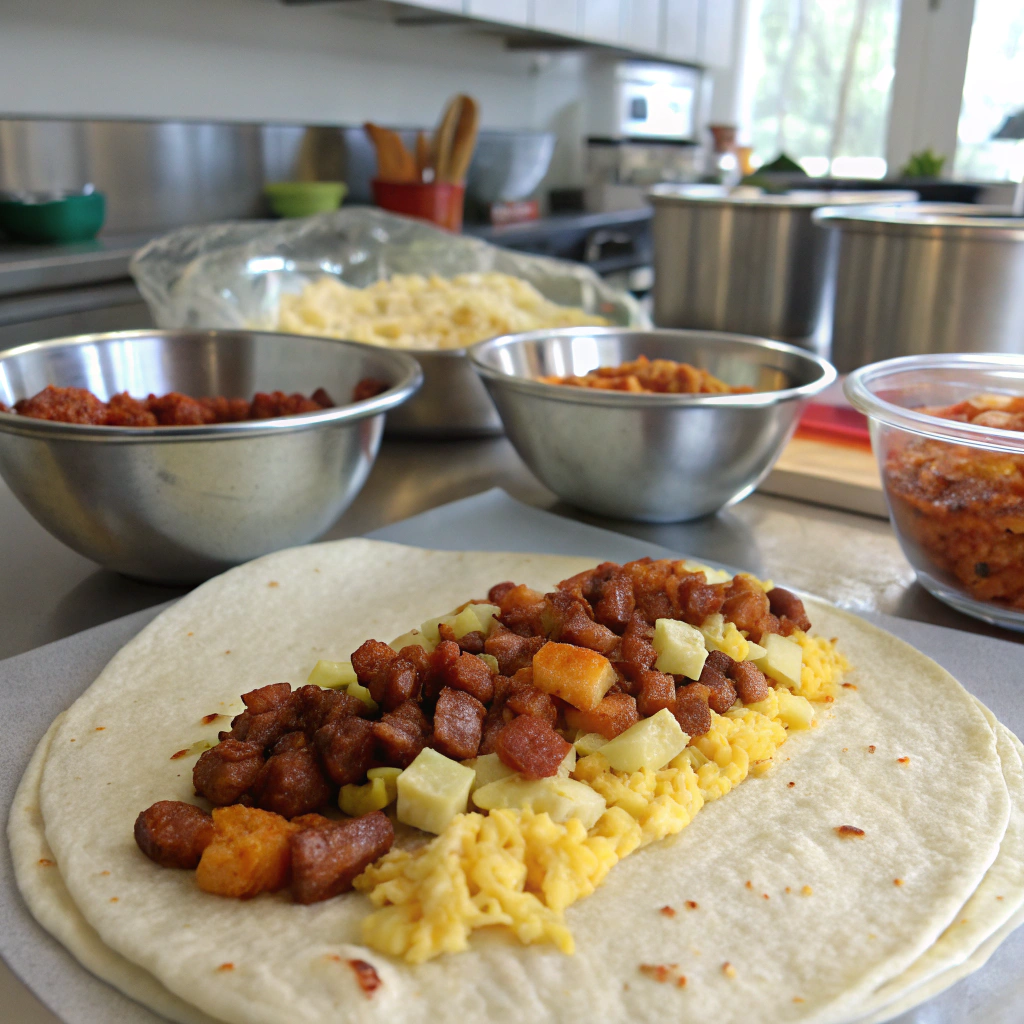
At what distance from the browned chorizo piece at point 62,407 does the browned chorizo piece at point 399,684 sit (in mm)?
648

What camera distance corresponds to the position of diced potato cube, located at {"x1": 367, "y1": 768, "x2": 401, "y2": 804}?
896mm

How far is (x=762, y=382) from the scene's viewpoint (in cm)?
180

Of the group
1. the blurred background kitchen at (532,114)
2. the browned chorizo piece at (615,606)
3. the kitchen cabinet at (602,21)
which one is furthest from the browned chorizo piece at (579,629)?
the kitchen cabinet at (602,21)

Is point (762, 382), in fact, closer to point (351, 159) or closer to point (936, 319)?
point (936, 319)

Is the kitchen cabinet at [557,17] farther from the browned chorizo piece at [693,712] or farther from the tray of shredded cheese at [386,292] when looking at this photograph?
the browned chorizo piece at [693,712]

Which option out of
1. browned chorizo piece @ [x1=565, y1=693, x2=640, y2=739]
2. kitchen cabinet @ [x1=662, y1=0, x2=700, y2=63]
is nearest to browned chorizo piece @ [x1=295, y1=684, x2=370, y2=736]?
browned chorizo piece @ [x1=565, y1=693, x2=640, y2=739]

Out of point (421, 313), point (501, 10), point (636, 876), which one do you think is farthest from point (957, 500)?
point (501, 10)

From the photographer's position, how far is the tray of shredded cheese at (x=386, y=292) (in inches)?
80.0

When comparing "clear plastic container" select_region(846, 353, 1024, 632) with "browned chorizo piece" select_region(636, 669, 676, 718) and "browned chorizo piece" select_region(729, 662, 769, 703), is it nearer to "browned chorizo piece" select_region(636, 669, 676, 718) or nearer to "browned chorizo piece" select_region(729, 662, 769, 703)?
"browned chorizo piece" select_region(729, 662, 769, 703)

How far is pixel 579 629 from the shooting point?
1.05m

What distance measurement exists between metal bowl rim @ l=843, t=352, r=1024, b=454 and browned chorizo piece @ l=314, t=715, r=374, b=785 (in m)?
0.82

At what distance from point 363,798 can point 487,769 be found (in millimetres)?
123

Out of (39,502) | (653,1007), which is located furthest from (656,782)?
(39,502)

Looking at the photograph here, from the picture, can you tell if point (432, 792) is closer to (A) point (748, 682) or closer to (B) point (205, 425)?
(A) point (748, 682)
